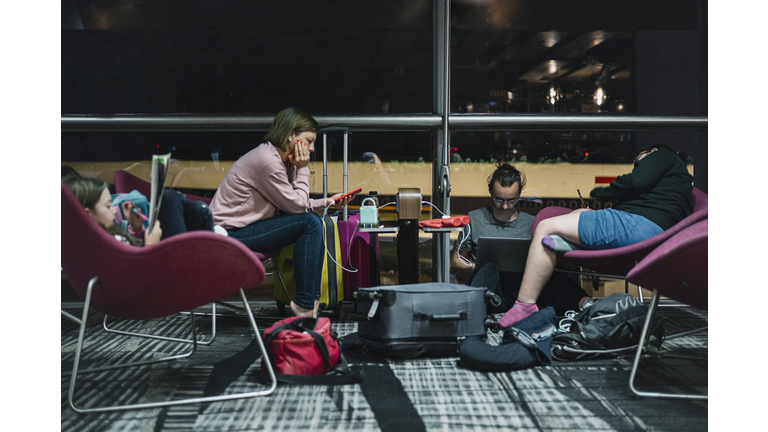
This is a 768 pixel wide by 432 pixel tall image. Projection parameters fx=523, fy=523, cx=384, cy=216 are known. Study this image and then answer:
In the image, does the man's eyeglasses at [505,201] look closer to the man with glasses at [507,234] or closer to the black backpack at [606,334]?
the man with glasses at [507,234]

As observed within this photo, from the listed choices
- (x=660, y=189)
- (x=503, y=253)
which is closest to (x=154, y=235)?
(x=503, y=253)

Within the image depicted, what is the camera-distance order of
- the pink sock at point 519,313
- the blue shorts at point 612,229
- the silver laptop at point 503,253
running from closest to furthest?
the blue shorts at point 612,229
the pink sock at point 519,313
the silver laptop at point 503,253

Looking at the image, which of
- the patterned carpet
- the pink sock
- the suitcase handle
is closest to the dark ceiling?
the pink sock

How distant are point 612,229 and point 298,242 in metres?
1.55

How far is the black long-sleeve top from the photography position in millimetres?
2510

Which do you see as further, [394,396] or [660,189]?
[660,189]

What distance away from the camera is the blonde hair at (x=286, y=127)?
272 cm

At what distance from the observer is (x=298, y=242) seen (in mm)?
2664

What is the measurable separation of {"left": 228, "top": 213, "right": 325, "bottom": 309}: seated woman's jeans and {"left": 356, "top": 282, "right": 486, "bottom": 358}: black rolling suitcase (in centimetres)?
38

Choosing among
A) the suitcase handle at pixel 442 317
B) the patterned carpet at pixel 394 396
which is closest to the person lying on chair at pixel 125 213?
the patterned carpet at pixel 394 396

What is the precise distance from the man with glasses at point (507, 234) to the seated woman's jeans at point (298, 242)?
0.88m

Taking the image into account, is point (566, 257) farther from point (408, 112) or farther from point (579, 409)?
point (408, 112)

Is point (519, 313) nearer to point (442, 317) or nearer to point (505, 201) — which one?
point (442, 317)

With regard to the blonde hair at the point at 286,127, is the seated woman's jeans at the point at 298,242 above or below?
below
